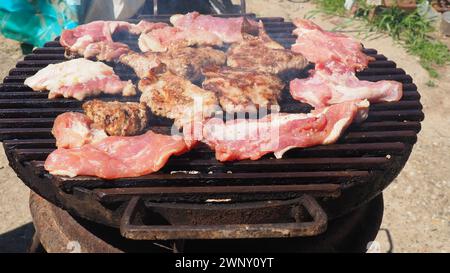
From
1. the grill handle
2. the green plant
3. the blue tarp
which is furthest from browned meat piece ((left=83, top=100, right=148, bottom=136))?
the green plant

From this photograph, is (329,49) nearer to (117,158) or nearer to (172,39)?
(172,39)

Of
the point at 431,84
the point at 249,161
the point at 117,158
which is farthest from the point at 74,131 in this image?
the point at 431,84

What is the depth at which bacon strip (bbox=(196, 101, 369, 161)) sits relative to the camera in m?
2.71

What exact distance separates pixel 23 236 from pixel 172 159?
280cm

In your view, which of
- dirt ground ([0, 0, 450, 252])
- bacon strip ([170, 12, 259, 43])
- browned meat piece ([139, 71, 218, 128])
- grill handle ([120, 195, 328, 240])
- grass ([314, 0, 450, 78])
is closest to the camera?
grill handle ([120, 195, 328, 240])

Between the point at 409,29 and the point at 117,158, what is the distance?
783cm

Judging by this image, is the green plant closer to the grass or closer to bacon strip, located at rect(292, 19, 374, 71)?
the grass

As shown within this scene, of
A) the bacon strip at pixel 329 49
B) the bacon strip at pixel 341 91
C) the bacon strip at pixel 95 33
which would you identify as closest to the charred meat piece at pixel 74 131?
the bacon strip at pixel 95 33

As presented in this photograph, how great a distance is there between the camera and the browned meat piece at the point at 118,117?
112 inches

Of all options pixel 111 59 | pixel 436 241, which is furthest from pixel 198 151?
pixel 436 241

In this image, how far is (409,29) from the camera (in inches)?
343

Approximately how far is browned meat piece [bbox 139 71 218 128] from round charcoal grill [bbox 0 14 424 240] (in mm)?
108

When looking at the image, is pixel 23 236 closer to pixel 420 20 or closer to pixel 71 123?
pixel 71 123
